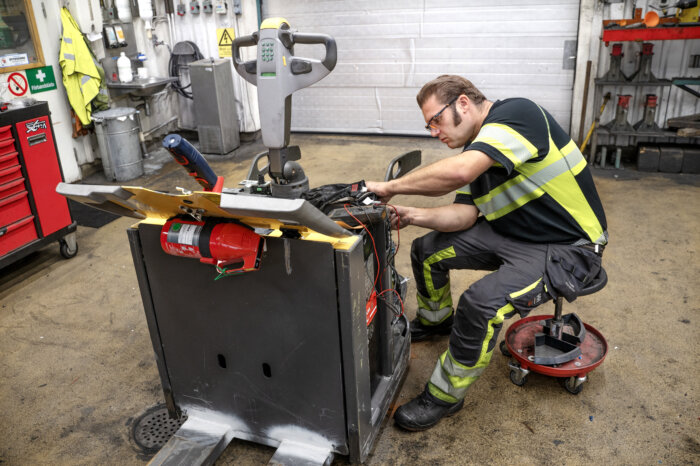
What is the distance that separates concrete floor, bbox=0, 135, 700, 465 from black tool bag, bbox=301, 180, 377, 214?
2.95ft

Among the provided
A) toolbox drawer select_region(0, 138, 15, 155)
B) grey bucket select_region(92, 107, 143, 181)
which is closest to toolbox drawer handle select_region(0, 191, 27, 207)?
toolbox drawer select_region(0, 138, 15, 155)

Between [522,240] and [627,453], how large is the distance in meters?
0.83

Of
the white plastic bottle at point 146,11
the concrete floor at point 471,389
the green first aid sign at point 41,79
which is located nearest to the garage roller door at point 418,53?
the white plastic bottle at point 146,11

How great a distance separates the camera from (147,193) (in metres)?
1.57

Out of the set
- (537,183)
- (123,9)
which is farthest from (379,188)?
(123,9)

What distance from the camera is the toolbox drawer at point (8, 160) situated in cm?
319

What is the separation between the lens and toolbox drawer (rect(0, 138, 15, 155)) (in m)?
3.18

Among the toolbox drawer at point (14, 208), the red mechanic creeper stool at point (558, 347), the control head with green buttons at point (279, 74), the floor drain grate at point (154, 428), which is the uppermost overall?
the control head with green buttons at point (279, 74)

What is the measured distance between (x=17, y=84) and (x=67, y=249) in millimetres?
1650

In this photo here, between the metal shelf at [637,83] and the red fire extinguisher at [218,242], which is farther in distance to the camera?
the metal shelf at [637,83]

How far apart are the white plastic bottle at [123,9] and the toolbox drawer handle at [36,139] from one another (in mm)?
2577

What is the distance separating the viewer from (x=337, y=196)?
190cm

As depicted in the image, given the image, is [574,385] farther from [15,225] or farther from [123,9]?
[123,9]

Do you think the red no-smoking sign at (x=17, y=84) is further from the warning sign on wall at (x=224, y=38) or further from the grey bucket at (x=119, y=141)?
the warning sign on wall at (x=224, y=38)
